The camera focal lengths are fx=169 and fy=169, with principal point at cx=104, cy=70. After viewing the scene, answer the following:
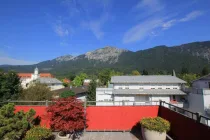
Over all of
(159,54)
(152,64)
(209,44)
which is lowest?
(152,64)

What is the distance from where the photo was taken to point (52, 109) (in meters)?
7.99

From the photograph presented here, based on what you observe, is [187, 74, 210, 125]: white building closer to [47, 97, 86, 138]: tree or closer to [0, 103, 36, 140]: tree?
[47, 97, 86, 138]: tree

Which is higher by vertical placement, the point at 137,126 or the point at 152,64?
the point at 152,64

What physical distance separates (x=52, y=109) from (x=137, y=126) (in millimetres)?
4693

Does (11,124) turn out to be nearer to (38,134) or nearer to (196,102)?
(38,134)

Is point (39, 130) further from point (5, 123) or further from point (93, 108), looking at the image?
point (93, 108)

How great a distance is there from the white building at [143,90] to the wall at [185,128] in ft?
58.3

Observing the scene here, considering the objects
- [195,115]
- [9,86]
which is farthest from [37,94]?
[195,115]

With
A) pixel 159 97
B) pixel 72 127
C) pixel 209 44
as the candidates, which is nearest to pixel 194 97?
pixel 159 97

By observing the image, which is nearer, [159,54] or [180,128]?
[180,128]

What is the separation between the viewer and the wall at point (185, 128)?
189 inches

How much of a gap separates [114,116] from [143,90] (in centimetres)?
1911

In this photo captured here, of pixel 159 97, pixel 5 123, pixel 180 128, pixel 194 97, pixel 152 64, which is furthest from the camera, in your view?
pixel 152 64

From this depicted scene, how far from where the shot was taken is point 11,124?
23.0 feet
